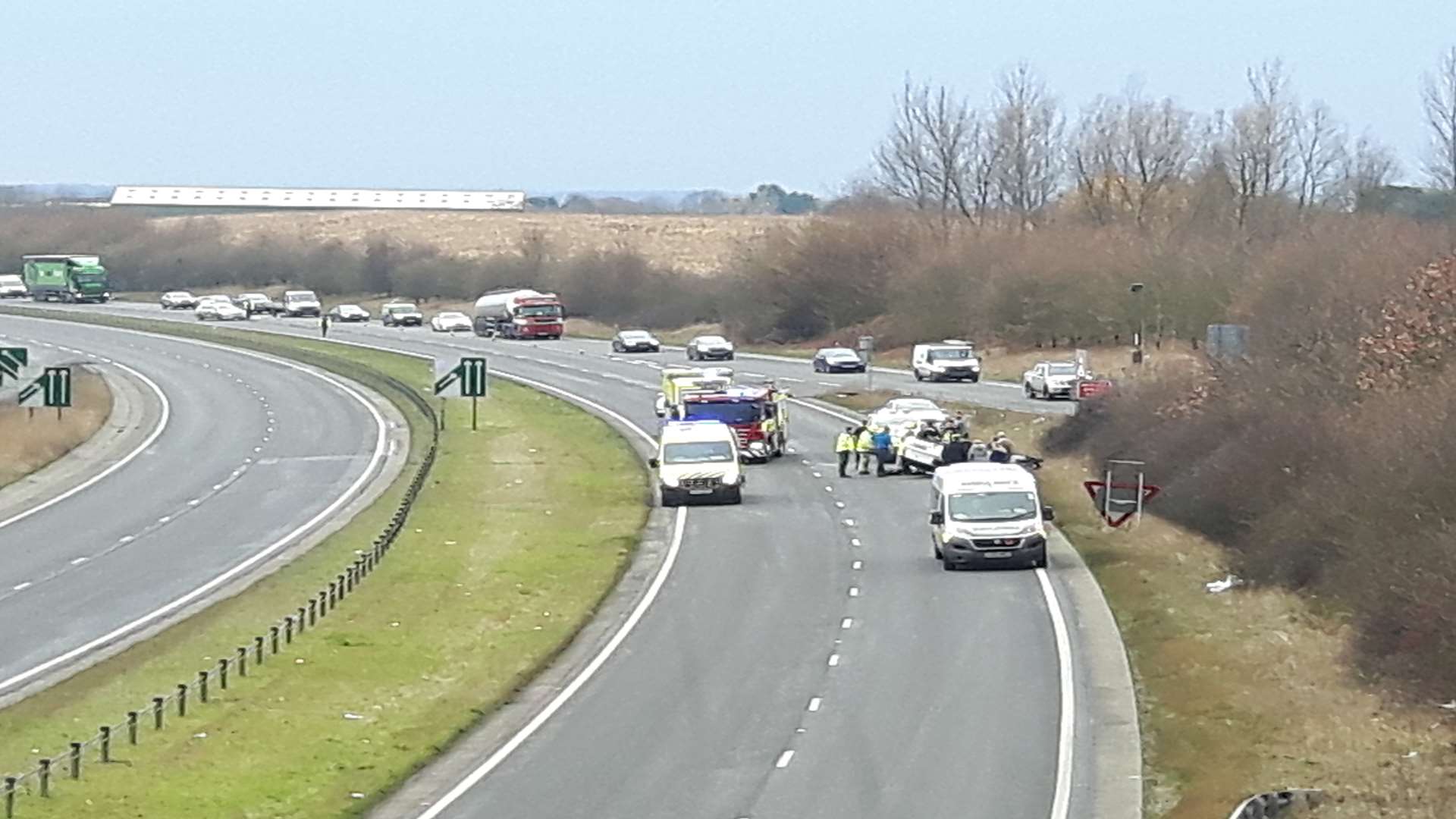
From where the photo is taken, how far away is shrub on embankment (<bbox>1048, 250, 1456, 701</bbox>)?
29.5m

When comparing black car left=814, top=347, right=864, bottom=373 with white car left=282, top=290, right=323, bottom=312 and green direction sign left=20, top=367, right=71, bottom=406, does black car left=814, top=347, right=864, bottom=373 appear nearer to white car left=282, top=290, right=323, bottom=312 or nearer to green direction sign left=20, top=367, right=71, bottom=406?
green direction sign left=20, top=367, right=71, bottom=406

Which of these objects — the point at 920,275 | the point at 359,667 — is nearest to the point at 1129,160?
the point at 920,275

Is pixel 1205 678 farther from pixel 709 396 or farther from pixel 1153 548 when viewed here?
pixel 709 396

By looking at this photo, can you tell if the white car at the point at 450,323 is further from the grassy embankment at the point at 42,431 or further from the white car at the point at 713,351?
the grassy embankment at the point at 42,431

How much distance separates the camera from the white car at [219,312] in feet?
442

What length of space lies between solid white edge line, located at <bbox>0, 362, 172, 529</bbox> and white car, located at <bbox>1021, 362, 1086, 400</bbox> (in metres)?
28.7

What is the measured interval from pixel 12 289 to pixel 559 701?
135187 mm

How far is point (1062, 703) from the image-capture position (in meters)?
28.3

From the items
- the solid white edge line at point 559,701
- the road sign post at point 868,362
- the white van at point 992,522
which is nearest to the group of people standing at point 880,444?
the solid white edge line at point 559,701

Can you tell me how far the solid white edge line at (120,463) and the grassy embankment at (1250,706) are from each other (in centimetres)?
2469

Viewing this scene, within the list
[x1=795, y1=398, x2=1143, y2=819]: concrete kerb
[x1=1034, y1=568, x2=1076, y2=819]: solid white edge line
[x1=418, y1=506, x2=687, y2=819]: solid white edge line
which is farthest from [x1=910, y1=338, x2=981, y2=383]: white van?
[x1=1034, y1=568, x2=1076, y2=819]: solid white edge line

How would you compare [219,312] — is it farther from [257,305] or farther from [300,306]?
[300,306]

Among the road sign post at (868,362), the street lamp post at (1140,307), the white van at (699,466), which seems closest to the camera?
the white van at (699,466)

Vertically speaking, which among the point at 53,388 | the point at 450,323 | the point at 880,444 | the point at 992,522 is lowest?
the point at 450,323
